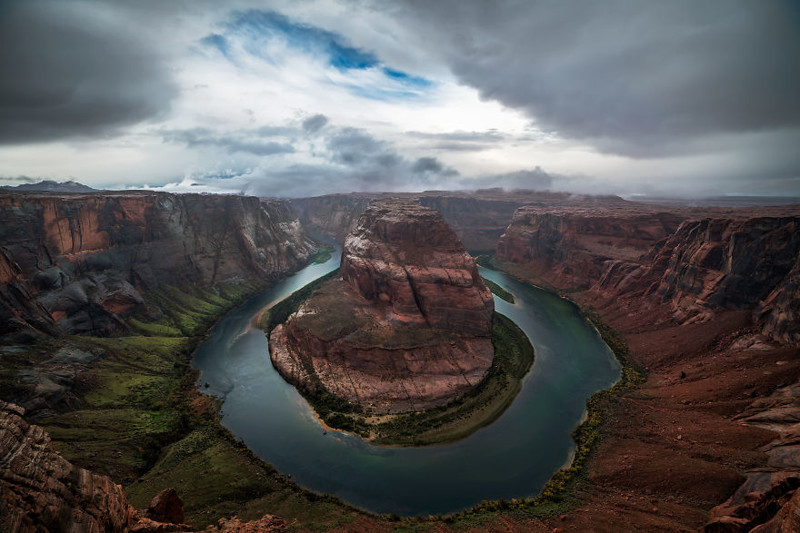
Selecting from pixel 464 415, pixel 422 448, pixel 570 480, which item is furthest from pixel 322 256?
pixel 570 480

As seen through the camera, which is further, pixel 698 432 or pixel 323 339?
pixel 323 339

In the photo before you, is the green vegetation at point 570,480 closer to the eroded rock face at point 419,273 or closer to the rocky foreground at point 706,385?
the rocky foreground at point 706,385

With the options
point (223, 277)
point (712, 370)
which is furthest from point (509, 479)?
point (223, 277)

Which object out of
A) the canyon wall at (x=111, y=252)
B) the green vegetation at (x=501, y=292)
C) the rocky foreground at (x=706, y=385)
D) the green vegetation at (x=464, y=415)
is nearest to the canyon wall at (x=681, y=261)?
the rocky foreground at (x=706, y=385)

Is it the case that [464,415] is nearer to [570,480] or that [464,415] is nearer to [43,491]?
[570,480]

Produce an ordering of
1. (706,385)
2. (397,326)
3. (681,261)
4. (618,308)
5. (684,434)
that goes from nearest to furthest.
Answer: (684,434), (706,385), (397,326), (681,261), (618,308)

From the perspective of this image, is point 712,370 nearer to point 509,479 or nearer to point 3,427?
point 509,479

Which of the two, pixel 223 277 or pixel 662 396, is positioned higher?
pixel 223 277

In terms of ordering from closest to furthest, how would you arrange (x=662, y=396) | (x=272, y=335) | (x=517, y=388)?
1. (x=662, y=396)
2. (x=517, y=388)
3. (x=272, y=335)
